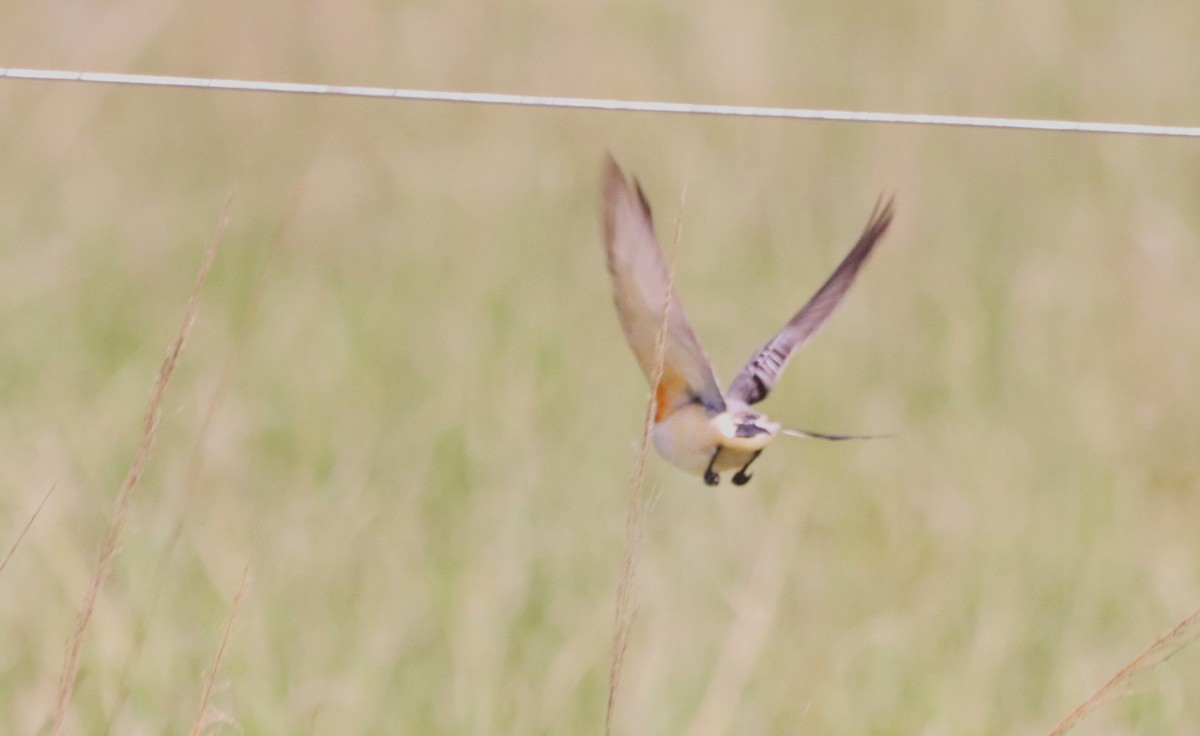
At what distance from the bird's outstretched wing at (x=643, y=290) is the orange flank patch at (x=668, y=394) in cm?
2

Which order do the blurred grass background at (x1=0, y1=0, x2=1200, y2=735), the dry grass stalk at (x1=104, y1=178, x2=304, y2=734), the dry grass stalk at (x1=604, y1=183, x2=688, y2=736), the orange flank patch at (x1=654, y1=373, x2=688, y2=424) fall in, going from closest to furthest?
the dry grass stalk at (x1=604, y1=183, x2=688, y2=736), the orange flank patch at (x1=654, y1=373, x2=688, y2=424), the dry grass stalk at (x1=104, y1=178, x2=304, y2=734), the blurred grass background at (x1=0, y1=0, x2=1200, y2=735)

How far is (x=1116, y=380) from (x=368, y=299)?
1603mm

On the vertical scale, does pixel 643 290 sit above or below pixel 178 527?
above

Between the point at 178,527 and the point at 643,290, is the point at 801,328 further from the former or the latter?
the point at 178,527

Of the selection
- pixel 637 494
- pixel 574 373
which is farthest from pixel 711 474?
pixel 574 373

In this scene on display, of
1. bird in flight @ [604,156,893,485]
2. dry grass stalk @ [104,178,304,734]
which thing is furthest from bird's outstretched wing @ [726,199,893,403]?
dry grass stalk @ [104,178,304,734]

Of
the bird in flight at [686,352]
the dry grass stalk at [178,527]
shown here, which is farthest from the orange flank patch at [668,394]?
the dry grass stalk at [178,527]

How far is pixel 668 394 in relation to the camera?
146cm

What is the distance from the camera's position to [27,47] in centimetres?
513

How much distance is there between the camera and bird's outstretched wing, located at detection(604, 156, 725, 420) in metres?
1.33

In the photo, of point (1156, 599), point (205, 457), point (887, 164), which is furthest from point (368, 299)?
point (1156, 599)

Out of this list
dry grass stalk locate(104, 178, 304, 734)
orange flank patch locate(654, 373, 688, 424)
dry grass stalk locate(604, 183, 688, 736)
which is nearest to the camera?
dry grass stalk locate(604, 183, 688, 736)

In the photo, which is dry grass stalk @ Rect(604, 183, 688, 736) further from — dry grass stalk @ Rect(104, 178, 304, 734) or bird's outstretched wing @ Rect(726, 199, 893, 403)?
dry grass stalk @ Rect(104, 178, 304, 734)

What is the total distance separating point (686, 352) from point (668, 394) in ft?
0.30
